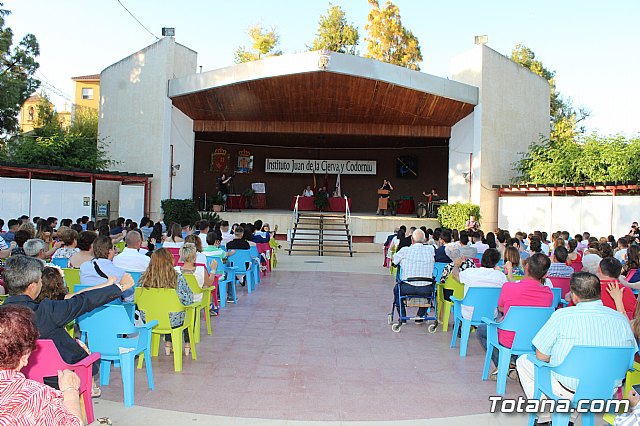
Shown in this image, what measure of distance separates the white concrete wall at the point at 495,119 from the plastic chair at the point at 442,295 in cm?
968

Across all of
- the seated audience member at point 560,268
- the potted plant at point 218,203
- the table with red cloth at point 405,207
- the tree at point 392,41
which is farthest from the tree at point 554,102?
the seated audience member at point 560,268

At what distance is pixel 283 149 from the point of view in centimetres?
2306

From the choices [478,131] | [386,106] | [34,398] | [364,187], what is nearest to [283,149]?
[364,187]

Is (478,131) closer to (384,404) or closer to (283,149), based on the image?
(283,149)

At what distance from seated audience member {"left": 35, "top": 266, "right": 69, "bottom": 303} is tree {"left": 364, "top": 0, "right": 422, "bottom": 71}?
31767mm

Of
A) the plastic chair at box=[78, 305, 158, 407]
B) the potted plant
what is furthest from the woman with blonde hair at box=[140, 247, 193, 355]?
the potted plant

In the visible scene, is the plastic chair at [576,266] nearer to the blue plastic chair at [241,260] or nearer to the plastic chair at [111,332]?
the blue plastic chair at [241,260]

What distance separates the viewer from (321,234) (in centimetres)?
1625

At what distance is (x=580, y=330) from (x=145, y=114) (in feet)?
49.2

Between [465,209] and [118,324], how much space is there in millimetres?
13132

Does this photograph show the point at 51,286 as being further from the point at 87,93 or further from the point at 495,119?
the point at 87,93

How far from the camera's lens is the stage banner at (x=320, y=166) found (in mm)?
22750

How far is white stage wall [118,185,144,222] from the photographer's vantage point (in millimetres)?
15070

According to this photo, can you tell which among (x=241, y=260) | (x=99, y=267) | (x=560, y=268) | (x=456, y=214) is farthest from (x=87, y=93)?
(x=560, y=268)
